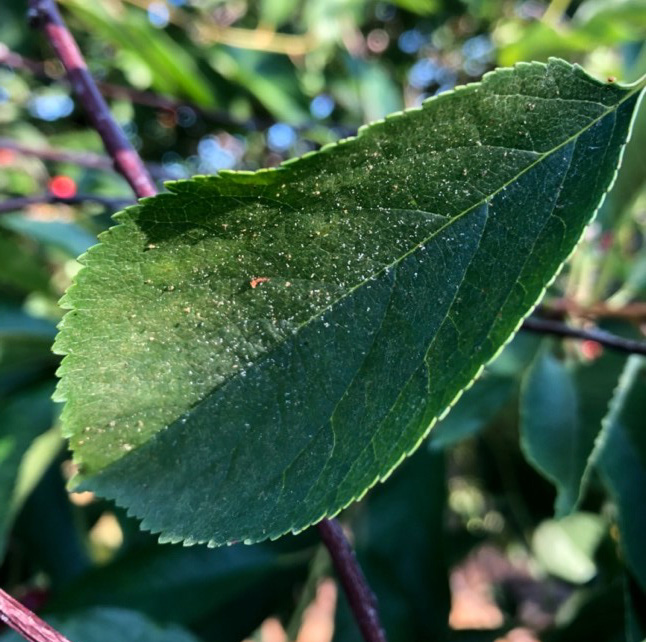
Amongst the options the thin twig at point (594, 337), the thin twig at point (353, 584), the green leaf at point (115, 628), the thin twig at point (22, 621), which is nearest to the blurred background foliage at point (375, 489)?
the green leaf at point (115, 628)

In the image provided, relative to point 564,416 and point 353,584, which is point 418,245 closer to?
point 353,584

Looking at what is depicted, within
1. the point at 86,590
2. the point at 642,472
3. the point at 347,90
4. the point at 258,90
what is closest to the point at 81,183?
the point at 258,90

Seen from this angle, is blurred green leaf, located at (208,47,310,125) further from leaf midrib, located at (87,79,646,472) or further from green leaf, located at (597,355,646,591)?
leaf midrib, located at (87,79,646,472)

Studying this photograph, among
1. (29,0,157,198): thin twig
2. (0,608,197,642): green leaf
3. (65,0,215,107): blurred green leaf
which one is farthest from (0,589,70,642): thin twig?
(65,0,215,107): blurred green leaf

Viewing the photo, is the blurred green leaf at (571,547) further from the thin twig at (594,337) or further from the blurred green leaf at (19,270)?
the blurred green leaf at (19,270)

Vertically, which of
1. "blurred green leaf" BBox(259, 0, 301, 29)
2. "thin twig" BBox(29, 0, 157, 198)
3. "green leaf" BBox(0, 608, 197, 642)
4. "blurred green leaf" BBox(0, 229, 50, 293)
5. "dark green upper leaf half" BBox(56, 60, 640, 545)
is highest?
"blurred green leaf" BBox(259, 0, 301, 29)
